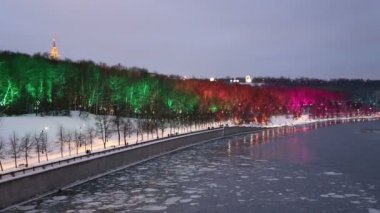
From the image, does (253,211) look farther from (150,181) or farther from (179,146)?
(179,146)

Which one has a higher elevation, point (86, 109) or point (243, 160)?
point (86, 109)

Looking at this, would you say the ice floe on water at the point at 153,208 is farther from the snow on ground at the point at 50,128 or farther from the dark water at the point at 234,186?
the snow on ground at the point at 50,128

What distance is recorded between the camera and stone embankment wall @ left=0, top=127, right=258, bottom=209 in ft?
71.8

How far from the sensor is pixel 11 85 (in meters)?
52.7

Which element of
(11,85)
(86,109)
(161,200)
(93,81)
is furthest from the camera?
(93,81)

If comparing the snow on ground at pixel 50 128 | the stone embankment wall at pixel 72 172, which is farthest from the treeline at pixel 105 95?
the stone embankment wall at pixel 72 172

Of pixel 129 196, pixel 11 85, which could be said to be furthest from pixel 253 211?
pixel 11 85

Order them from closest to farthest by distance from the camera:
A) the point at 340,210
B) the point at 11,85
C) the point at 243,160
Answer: the point at 340,210 < the point at 243,160 < the point at 11,85

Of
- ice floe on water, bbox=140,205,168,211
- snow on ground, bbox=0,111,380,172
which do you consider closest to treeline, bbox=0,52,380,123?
snow on ground, bbox=0,111,380,172

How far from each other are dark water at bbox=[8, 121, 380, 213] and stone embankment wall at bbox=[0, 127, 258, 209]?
60cm

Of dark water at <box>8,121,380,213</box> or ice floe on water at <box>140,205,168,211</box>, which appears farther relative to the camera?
dark water at <box>8,121,380,213</box>

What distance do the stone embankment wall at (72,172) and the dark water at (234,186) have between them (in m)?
0.60

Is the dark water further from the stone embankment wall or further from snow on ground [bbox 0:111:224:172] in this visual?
snow on ground [bbox 0:111:224:172]

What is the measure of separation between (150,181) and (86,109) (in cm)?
3713
